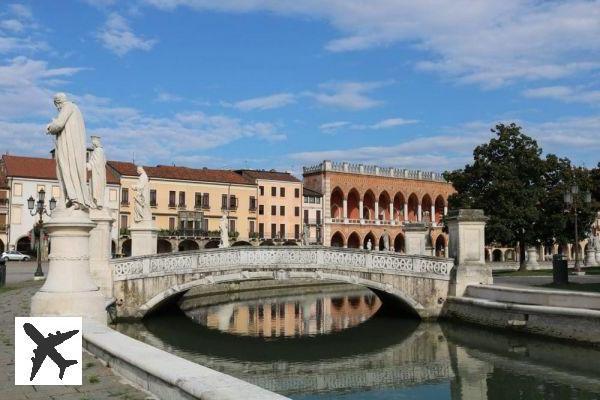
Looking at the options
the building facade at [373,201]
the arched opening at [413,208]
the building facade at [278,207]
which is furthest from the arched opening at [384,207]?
the building facade at [278,207]

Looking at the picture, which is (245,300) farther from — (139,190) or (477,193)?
(477,193)

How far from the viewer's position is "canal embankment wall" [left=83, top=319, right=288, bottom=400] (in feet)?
15.6

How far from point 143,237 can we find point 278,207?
155ft

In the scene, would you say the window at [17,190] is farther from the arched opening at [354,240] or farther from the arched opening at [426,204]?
the arched opening at [426,204]

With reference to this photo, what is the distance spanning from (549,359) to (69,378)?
11957mm

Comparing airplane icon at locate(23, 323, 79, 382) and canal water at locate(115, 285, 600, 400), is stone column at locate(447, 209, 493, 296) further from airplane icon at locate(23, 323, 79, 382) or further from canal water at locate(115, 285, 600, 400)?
airplane icon at locate(23, 323, 79, 382)

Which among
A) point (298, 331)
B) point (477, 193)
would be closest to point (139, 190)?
point (298, 331)

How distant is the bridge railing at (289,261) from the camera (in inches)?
877

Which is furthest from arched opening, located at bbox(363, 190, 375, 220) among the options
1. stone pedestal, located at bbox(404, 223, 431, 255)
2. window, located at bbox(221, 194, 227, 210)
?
stone pedestal, located at bbox(404, 223, 431, 255)

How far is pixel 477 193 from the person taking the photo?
39062 mm

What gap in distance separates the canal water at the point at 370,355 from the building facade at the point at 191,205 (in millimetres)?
37522

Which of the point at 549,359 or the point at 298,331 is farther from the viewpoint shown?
the point at 298,331

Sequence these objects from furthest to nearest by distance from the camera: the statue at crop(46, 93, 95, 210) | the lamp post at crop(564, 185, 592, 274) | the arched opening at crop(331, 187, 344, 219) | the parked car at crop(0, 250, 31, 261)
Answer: the arched opening at crop(331, 187, 344, 219) → the parked car at crop(0, 250, 31, 261) → the lamp post at crop(564, 185, 592, 274) → the statue at crop(46, 93, 95, 210)

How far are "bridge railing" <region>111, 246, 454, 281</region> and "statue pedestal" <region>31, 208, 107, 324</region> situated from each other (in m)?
11.8
